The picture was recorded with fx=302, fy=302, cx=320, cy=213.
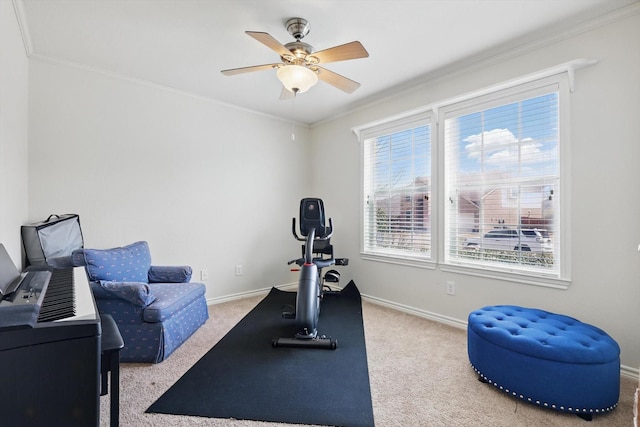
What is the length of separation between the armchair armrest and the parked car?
2.77m

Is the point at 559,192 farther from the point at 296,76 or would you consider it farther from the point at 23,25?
the point at 23,25

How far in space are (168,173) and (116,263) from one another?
1230 millimetres

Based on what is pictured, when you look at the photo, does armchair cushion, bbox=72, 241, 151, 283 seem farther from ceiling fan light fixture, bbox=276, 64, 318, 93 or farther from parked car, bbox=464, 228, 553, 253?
parked car, bbox=464, 228, 553, 253

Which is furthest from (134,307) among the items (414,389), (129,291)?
(414,389)

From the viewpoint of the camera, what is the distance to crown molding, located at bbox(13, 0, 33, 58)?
78.3 inches

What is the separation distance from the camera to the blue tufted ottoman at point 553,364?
1.61m

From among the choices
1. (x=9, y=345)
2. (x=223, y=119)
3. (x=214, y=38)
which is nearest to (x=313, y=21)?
(x=214, y=38)

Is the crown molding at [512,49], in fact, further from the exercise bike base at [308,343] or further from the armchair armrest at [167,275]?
the armchair armrest at [167,275]

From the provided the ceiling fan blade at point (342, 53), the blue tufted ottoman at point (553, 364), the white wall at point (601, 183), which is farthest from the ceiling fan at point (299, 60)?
the blue tufted ottoman at point (553, 364)

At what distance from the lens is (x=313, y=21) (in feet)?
7.13

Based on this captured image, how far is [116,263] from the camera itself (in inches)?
97.4

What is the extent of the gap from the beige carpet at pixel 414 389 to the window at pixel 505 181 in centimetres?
83

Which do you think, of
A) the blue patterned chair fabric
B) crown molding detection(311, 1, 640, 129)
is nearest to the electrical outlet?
crown molding detection(311, 1, 640, 129)

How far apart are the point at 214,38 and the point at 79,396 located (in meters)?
2.44
